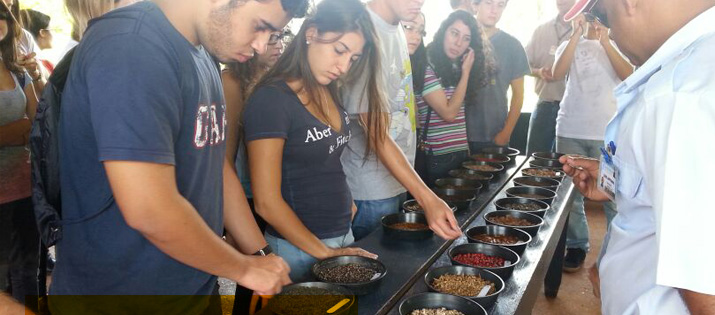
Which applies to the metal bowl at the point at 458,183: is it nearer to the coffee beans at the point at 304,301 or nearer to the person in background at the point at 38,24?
the coffee beans at the point at 304,301

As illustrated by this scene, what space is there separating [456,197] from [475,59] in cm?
115

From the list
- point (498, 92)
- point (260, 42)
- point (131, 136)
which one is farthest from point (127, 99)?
point (498, 92)

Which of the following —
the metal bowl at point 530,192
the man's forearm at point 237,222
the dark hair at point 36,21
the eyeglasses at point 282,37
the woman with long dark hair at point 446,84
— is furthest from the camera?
the woman with long dark hair at point 446,84

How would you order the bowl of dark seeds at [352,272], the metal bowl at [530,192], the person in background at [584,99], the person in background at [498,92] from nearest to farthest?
the bowl of dark seeds at [352,272] → the metal bowl at [530,192] → the person in background at [584,99] → the person in background at [498,92]

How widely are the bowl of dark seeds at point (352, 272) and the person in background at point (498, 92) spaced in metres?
1.78

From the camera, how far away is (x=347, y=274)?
130 cm

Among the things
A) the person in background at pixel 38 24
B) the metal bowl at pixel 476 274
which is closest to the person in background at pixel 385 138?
the metal bowl at pixel 476 274

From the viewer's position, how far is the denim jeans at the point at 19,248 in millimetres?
1766

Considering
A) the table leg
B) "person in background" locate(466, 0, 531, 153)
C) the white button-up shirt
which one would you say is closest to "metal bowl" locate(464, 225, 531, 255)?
the white button-up shirt

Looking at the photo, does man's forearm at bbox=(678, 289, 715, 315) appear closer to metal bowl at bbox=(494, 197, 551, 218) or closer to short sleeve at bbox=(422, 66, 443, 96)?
metal bowl at bbox=(494, 197, 551, 218)

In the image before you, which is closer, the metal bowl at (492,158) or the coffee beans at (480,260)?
the coffee beans at (480,260)

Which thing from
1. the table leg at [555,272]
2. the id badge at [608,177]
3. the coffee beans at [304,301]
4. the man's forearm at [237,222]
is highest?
the id badge at [608,177]

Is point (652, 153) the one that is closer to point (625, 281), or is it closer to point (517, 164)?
point (625, 281)

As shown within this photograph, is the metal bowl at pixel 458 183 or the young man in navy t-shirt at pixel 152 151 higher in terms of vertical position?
the young man in navy t-shirt at pixel 152 151
